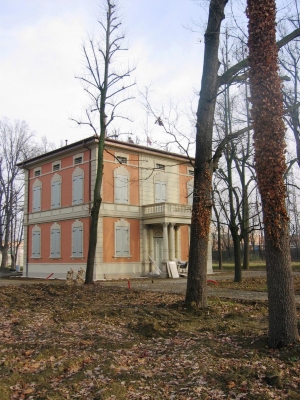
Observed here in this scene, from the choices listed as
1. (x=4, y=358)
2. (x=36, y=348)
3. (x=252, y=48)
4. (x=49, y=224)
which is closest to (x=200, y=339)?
(x=36, y=348)

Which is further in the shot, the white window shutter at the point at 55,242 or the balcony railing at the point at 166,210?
the white window shutter at the point at 55,242

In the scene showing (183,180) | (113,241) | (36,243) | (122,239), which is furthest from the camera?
(183,180)

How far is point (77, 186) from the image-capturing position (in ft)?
86.4

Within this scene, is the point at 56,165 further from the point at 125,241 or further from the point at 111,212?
the point at 125,241

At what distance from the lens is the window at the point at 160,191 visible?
28.0 metres

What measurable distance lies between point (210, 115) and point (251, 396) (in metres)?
6.70

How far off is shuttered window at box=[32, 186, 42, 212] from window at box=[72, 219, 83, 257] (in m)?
4.69

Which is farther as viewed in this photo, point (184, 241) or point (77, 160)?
point (184, 241)

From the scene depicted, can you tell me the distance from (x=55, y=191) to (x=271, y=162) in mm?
23641

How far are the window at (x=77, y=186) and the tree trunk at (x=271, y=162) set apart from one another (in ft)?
67.7

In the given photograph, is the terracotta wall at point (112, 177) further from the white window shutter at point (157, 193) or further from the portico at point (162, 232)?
the white window shutter at point (157, 193)

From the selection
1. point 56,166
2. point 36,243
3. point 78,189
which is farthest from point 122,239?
point 36,243

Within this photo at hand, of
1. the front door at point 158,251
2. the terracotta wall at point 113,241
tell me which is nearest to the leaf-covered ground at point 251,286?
the terracotta wall at point 113,241

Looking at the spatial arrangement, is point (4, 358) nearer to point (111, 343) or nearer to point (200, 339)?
point (111, 343)
